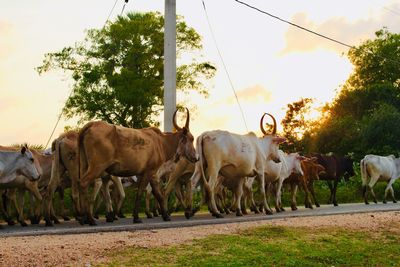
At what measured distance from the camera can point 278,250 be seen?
441 inches

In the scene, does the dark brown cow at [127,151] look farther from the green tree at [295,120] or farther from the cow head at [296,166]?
the green tree at [295,120]

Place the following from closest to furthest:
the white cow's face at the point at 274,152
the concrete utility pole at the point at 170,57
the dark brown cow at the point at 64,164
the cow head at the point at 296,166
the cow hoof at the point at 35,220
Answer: the dark brown cow at the point at 64,164
the cow hoof at the point at 35,220
the white cow's face at the point at 274,152
the cow head at the point at 296,166
the concrete utility pole at the point at 170,57

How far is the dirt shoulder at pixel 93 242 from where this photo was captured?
9523mm

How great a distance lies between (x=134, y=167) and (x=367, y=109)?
2022 inches

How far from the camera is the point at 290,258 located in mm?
10797

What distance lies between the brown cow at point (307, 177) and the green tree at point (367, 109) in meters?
23.3

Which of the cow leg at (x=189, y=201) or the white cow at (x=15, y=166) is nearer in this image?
the white cow at (x=15, y=166)

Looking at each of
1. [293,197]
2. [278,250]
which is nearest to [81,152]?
[278,250]

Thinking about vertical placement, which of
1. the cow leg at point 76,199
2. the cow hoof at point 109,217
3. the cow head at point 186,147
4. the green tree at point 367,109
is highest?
the green tree at point 367,109

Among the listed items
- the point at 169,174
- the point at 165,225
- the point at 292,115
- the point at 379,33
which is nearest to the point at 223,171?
the point at 169,174

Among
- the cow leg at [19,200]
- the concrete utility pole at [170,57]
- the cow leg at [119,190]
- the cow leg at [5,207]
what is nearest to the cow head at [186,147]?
the cow leg at [119,190]

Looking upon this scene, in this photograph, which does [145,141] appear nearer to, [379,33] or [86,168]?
[86,168]

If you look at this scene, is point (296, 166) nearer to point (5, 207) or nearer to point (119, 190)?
point (119, 190)

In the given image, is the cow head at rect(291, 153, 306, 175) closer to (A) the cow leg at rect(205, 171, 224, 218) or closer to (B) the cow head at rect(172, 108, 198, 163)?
(A) the cow leg at rect(205, 171, 224, 218)
